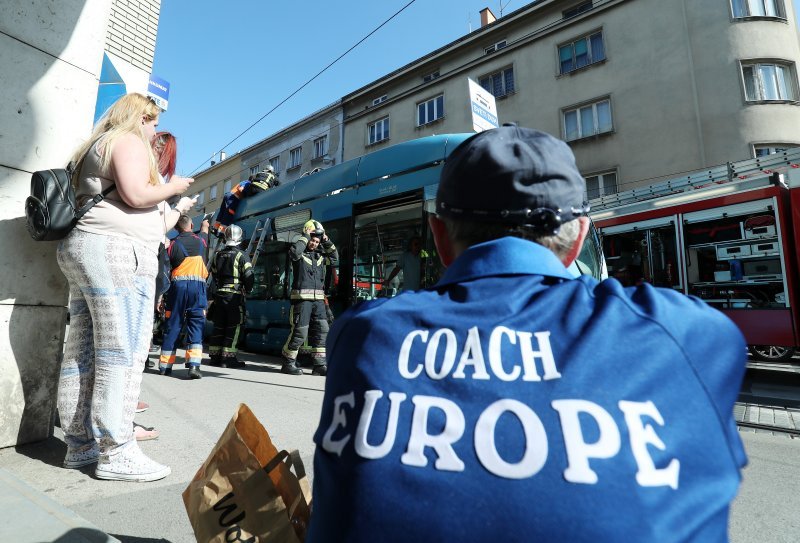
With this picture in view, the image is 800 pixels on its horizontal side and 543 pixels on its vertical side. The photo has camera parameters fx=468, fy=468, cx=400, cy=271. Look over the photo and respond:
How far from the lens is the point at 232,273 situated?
20.9 ft

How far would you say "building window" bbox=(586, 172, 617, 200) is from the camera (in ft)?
51.4

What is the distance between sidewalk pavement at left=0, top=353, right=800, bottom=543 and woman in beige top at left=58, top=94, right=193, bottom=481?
17 centimetres

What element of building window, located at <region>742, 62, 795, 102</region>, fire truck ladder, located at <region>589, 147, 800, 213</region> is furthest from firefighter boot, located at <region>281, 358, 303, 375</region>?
building window, located at <region>742, 62, 795, 102</region>

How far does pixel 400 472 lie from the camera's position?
0.65 metres

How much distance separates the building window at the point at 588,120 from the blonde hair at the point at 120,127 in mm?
16027

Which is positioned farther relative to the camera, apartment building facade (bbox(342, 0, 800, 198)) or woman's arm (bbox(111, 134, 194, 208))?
apartment building facade (bbox(342, 0, 800, 198))

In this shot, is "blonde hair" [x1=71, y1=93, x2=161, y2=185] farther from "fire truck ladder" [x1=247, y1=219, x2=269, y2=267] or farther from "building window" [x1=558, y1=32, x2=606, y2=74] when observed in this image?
"building window" [x1=558, y1=32, x2=606, y2=74]

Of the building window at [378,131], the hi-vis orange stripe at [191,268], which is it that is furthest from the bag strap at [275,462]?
the building window at [378,131]

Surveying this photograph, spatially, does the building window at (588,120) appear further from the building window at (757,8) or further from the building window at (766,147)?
the building window at (757,8)

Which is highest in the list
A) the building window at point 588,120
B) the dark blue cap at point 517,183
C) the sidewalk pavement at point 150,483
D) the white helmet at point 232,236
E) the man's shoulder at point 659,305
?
the building window at point 588,120

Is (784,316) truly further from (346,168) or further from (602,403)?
(602,403)

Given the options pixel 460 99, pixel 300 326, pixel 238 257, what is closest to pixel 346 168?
pixel 238 257

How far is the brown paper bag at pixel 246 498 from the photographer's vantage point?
1.25 m

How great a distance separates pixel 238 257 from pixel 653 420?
6376mm
